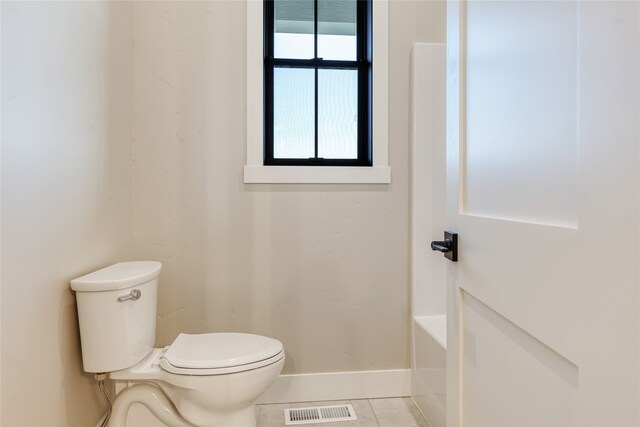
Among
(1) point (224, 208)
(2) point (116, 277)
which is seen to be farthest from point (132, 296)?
(1) point (224, 208)

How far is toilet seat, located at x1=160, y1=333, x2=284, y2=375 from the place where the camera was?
1.41 metres

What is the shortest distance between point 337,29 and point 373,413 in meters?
1.93

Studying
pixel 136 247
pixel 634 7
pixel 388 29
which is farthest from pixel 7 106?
pixel 388 29

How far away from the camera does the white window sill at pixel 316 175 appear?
2.00 metres

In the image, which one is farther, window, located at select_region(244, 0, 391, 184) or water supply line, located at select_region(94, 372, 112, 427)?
window, located at select_region(244, 0, 391, 184)

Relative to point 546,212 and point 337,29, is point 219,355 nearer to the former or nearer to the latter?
point 546,212

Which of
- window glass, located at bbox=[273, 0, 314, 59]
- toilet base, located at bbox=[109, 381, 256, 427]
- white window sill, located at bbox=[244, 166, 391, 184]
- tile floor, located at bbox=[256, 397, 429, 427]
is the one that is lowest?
tile floor, located at bbox=[256, 397, 429, 427]

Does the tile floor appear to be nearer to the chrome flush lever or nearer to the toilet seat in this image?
the toilet seat

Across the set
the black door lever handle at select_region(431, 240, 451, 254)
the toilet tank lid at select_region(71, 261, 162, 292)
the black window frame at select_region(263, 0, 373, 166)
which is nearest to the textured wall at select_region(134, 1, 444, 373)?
the black window frame at select_region(263, 0, 373, 166)

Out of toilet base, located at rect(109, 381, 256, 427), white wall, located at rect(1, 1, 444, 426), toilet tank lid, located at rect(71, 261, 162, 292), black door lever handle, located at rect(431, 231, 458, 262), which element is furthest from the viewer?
white wall, located at rect(1, 1, 444, 426)

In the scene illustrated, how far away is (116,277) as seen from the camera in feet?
4.76

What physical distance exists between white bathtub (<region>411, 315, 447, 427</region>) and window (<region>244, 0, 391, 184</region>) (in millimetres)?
744

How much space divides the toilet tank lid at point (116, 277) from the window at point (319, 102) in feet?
2.09

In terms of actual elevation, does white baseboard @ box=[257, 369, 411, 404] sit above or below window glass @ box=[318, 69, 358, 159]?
below
